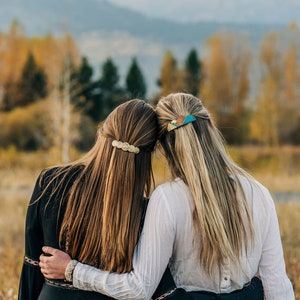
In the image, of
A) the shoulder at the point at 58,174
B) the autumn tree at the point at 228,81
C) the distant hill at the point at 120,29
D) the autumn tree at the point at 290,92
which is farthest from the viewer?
the distant hill at the point at 120,29

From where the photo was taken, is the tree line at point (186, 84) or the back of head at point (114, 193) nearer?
the back of head at point (114, 193)

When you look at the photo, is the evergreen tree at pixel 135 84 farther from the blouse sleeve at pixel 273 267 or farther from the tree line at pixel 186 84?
the blouse sleeve at pixel 273 267

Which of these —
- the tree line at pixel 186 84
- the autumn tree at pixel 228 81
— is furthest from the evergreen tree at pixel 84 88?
the autumn tree at pixel 228 81

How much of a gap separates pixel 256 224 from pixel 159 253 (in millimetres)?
377

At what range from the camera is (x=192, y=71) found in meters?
33.7

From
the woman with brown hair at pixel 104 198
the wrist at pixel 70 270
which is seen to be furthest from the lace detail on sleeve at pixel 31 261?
the wrist at pixel 70 270

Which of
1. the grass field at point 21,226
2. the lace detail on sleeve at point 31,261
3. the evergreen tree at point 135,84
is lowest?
the grass field at point 21,226

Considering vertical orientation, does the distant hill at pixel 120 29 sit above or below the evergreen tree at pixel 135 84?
above

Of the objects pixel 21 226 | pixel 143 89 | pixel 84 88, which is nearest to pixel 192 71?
pixel 84 88

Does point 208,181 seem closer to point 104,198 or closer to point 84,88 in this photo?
point 104,198

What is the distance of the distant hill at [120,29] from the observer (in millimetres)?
50531

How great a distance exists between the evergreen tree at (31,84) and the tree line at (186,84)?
2.0 inches

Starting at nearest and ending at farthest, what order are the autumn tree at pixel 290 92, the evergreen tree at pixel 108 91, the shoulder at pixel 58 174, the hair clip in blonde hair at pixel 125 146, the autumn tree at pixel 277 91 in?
the hair clip in blonde hair at pixel 125 146, the shoulder at pixel 58 174, the evergreen tree at pixel 108 91, the autumn tree at pixel 277 91, the autumn tree at pixel 290 92

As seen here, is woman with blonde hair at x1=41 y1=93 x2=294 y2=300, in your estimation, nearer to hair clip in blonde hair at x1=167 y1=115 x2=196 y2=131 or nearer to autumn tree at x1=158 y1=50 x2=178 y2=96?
hair clip in blonde hair at x1=167 y1=115 x2=196 y2=131
